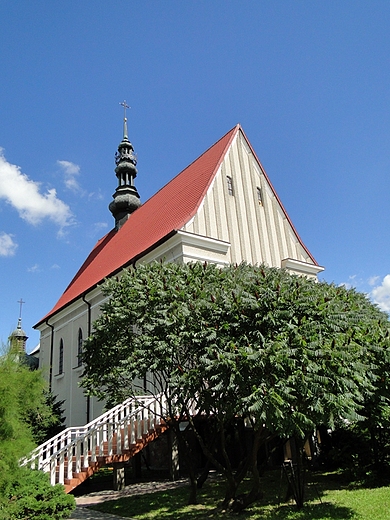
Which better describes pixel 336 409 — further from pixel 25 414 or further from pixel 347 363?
pixel 25 414

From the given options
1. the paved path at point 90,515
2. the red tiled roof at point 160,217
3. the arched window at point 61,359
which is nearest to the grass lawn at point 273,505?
the paved path at point 90,515

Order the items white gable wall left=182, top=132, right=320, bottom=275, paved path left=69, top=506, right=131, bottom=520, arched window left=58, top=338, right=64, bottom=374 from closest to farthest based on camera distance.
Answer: paved path left=69, top=506, right=131, bottom=520 < white gable wall left=182, top=132, right=320, bottom=275 < arched window left=58, top=338, right=64, bottom=374

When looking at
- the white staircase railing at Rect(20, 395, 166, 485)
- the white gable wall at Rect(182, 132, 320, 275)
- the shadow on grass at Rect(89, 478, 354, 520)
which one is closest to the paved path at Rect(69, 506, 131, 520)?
the shadow on grass at Rect(89, 478, 354, 520)

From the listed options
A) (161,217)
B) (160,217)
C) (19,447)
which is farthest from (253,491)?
(160,217)

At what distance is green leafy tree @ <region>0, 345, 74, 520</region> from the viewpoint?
7.14 meters

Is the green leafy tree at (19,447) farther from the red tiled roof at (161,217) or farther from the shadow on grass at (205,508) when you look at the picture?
the red tiled roof at (161,217)

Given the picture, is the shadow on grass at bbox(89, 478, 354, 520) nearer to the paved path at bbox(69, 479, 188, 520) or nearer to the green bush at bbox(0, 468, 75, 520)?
the paved path at bbox(69, 479, 188, 520)

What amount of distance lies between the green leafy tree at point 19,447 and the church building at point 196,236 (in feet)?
34.4

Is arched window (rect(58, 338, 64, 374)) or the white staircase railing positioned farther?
arched window (rect(58, 338, 64, 374))

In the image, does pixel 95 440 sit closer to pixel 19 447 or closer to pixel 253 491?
pixel 253 491

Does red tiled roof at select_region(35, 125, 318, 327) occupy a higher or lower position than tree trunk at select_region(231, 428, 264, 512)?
higher

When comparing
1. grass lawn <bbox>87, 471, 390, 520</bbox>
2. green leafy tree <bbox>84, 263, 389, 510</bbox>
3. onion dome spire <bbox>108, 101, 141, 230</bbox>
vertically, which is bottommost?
grass lawn <bbox>87, 471, 390, 520</bbox>

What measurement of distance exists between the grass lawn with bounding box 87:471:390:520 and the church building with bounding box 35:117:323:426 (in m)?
8.63

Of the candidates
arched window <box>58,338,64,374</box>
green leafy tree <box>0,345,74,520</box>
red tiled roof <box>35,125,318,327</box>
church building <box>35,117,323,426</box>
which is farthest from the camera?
arched window <box>58,338,64,374</box>
